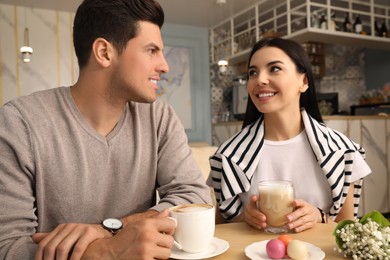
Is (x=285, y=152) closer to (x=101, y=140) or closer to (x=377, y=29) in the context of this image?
(x=101, y=140)

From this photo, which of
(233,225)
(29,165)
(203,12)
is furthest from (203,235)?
(203,12)

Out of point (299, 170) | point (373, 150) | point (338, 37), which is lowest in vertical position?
point (373, 150)

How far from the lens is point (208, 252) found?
0.98 meters

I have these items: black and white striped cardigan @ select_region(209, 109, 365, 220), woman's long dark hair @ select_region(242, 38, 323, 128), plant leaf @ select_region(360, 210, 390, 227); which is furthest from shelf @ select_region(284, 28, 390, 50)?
plant leaf @ select_region(360, 210, 390, 227)

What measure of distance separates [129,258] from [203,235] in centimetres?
19

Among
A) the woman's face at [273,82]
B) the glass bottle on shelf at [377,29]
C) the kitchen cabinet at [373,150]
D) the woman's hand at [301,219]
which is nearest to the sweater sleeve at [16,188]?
the woman's hand at [301,219]

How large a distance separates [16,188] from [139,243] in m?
0.47

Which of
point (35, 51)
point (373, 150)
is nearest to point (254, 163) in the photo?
→ point (373, 150)

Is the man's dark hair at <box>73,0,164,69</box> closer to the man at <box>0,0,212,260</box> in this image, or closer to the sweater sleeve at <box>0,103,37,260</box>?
the man at <box>0,0,212,260</box>

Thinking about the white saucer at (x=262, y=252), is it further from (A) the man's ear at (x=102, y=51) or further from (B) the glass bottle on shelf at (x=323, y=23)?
(B) the glass bottle on shelf at (x=323, y=23)

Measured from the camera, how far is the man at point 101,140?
1.21 metres

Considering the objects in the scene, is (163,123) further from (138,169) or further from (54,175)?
(54,175)

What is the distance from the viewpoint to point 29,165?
1202mm

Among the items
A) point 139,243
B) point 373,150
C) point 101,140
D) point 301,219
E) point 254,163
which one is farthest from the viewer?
point 373,150
